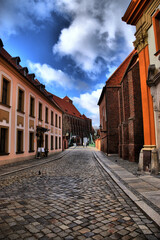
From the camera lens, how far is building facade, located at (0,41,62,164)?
1273 centimetres

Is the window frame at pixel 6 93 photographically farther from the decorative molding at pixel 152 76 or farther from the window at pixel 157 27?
the window at pixel 157 27

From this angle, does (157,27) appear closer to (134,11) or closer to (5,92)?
(134,11)

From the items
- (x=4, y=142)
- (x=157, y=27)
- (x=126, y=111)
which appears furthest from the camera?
(x=126, y=111)

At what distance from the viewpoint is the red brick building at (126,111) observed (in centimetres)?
1333

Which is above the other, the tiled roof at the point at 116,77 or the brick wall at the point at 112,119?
the tiled roof at the point at 116,77

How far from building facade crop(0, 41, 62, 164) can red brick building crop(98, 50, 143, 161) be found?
8.09 meters

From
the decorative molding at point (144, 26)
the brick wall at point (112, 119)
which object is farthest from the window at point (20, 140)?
the decorative molding at point (144, 26)

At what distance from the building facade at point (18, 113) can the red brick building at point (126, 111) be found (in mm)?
8087

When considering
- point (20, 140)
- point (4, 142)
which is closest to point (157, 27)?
point (4, 142)

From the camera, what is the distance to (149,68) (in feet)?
29.9

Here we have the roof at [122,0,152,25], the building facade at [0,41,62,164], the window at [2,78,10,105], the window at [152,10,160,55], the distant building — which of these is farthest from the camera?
the distant building

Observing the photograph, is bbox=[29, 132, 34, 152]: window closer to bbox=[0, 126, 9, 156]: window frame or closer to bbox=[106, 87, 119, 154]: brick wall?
bbox=[0, 126, 9, 156]: window frame

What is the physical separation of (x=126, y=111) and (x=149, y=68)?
24.2 feet

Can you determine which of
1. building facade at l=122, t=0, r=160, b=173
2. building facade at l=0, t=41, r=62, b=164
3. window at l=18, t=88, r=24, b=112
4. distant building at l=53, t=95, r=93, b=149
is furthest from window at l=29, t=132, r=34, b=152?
distant building at l=53, t=95, r=93, b=149
